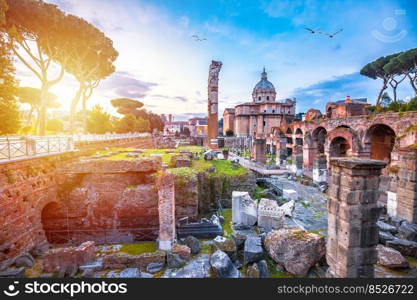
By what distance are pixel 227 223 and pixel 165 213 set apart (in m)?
2.88

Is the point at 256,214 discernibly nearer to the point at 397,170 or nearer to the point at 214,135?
the point at 397,170

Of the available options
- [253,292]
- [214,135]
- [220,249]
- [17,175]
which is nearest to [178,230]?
[220,249]

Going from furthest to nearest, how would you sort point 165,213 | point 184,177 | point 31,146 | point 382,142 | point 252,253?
1. point 382,142
2. point 184,177
3. point 31,146
4. point 165,213
5. point 252,253

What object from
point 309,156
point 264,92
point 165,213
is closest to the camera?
point 165,213

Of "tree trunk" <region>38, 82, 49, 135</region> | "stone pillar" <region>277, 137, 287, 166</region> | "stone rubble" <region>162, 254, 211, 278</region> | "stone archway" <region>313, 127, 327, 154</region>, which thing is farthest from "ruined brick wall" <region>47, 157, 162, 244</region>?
"stone archway" <region>313, 127, 327, 154</region>

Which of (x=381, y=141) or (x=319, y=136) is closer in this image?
(x=381, y=141)

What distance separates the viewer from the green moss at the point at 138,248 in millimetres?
6336

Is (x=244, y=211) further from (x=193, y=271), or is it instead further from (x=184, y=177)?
(x=193, y=271)

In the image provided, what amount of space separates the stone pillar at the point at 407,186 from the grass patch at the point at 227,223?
6.13m

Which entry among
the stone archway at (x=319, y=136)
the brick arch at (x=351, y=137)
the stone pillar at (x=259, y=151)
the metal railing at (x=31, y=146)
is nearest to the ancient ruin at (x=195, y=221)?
the metal railing at (x=31, y=146)

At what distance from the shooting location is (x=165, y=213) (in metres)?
6.19

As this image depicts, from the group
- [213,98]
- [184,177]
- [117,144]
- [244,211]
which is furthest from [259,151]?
[117,144]

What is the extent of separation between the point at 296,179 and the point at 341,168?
11365mm

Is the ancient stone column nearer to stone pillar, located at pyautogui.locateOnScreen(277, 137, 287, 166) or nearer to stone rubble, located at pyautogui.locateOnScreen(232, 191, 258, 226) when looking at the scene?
stone pillar, located at pyautogui.locateOnScreen(277, 137, 287, 166)
